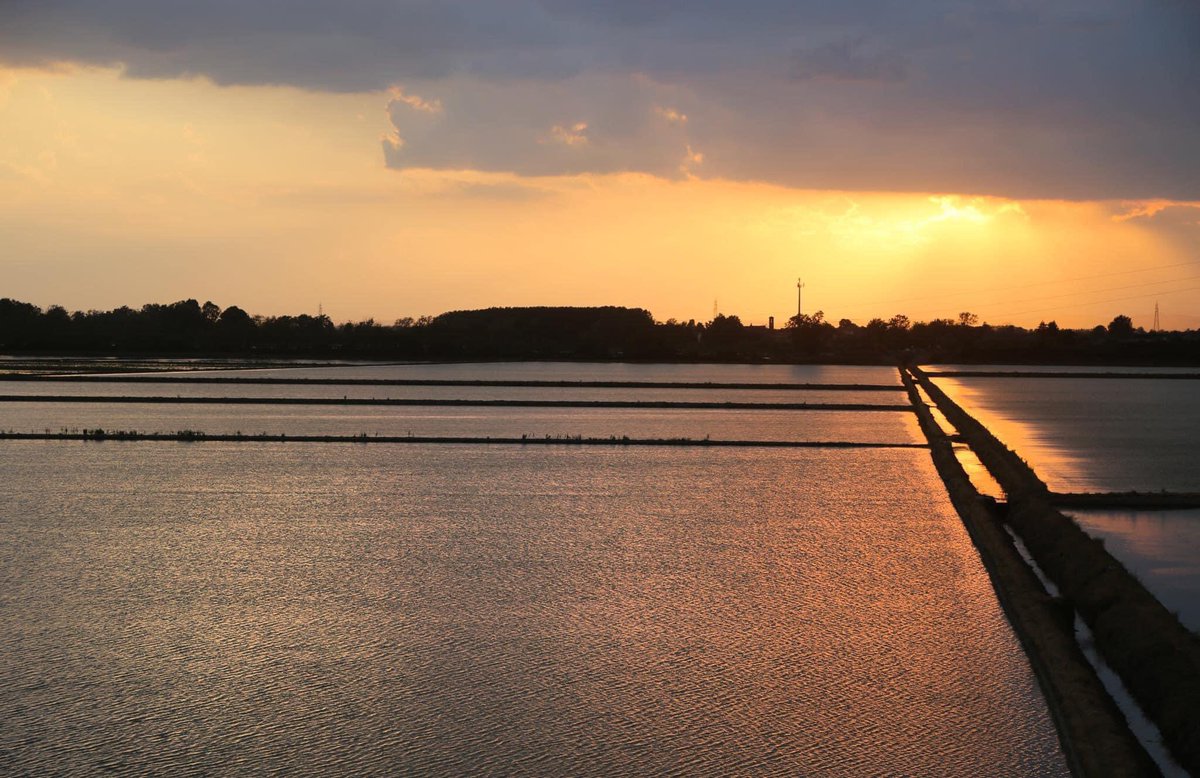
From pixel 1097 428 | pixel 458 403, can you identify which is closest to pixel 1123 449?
pixel 1097 428

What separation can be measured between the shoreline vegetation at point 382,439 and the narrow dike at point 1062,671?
9432mm

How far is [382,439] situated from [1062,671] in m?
16.7

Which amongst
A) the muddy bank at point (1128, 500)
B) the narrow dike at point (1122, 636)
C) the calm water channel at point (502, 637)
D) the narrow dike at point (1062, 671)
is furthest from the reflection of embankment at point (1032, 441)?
the narrow dike at point (1062, 671)

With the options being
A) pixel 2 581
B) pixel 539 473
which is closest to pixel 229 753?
pixel 2 581

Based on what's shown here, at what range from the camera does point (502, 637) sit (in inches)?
324

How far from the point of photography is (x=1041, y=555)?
11570mm

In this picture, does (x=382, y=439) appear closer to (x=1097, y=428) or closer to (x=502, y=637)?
(x=502, y=637)

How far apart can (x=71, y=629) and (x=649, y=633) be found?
399 centimetres

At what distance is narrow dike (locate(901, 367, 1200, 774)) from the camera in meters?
6.39

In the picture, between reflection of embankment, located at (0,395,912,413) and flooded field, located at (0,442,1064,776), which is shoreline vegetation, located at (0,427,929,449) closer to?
flooded field, located at (0,442,1064,776)

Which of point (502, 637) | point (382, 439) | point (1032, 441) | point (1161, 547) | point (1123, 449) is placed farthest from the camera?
point (1032, 441)

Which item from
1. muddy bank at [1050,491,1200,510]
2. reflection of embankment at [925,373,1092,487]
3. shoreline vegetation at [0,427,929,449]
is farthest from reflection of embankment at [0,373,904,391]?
muddy bank at [1050,491,1200,510]

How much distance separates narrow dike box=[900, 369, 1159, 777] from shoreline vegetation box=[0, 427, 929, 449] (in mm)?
9432

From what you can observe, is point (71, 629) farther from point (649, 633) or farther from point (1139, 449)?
point (1139, 449)
